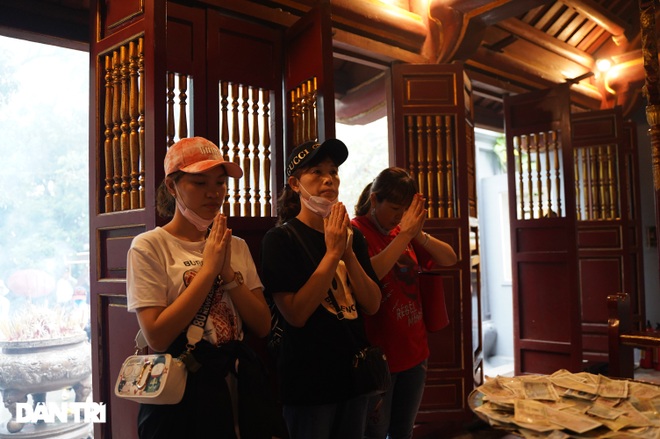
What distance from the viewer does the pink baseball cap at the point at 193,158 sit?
150cm

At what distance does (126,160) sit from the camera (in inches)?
88.4

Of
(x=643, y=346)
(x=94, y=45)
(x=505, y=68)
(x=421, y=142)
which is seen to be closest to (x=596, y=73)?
(x=505, y=68)

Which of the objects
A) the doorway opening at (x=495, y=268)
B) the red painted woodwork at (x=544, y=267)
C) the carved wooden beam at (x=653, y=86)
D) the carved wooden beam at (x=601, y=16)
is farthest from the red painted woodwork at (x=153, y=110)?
the doorway opening at (x=495, y=268)

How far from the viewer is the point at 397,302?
2.03 m

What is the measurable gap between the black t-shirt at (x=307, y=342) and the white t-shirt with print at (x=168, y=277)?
0.46 ft

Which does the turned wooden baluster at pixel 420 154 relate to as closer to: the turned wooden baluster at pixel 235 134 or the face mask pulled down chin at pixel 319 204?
the turned wooden baluster at pixel 235 134

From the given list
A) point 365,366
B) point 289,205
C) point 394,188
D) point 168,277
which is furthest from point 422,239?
point 168,277

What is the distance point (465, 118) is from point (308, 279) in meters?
2.47

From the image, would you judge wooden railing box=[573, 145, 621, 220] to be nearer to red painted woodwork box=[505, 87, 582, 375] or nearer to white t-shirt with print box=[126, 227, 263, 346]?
red painted woodwork box=[505, 87, 582, 375]

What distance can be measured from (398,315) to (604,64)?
17.5ft

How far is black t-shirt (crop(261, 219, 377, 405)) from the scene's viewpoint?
1579 mm

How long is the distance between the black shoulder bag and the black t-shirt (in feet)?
0.04

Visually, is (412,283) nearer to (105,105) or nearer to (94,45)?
(105,105)

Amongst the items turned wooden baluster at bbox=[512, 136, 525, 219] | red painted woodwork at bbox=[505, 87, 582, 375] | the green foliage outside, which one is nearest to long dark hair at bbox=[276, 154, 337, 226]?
the green foliage outside
